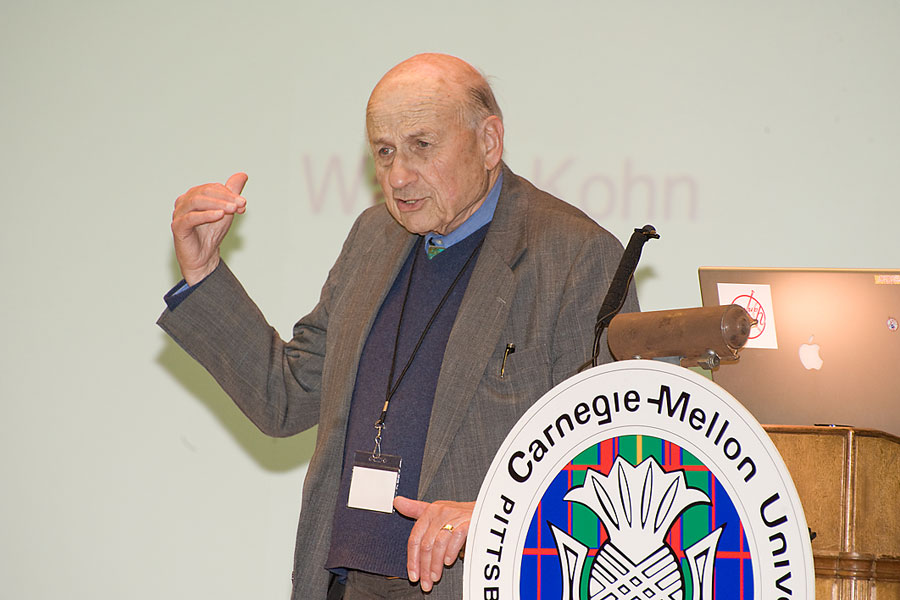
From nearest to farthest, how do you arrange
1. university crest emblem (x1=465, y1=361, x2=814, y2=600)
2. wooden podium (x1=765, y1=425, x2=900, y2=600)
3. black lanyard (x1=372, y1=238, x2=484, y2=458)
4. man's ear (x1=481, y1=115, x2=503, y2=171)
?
university crest emblem (x1=465, y1=361, x2=814, y2=600), wooden podium (x1=765, y1=425, x2=900, y2=600), black lanyard (x1=372, y1=238, x2=484, y2=458), man's ear (x1=481, y1=115, x2=503, y2=171)

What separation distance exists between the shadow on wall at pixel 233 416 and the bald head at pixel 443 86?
1.53 m

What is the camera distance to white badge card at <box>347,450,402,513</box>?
1656 millimetres

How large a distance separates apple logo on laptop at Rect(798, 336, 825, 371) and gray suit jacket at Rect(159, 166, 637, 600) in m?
0.54

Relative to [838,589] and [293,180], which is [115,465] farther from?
[838,589]

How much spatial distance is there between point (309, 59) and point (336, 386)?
5.71ft

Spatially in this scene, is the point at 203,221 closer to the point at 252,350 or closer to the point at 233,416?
the point at 252,350

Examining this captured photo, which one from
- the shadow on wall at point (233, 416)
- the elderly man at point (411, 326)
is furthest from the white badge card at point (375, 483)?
the shadow on wall at point (233, 416)

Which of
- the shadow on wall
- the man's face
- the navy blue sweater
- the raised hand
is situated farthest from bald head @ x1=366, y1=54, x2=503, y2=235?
the shadow on wall

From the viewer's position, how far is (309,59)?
3.25 metres

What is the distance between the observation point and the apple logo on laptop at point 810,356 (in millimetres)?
1974

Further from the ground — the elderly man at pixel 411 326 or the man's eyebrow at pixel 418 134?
the man's eyebrow at pixel 418 134

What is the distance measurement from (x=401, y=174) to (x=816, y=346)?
0.89m

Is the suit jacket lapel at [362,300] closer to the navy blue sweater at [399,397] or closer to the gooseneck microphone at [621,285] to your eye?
the navy blue sweater at [399,397]

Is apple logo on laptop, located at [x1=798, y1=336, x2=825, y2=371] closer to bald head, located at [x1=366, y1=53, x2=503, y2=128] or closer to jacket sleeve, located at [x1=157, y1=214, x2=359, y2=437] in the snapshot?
bald head, located at [x1=366, y1=53, x2=503, y2=128]
